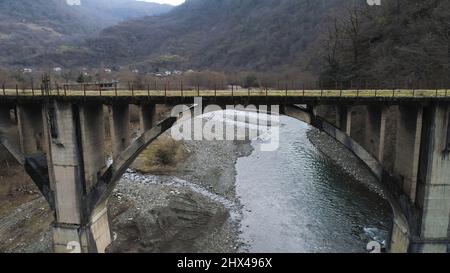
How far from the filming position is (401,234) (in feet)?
58.6

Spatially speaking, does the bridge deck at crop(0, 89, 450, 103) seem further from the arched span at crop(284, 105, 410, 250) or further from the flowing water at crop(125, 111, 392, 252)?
the flowing water at crop(125, 111, 392, 252)

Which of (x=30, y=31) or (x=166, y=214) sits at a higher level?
(x=30, y=31)

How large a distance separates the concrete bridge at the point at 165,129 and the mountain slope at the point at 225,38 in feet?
220

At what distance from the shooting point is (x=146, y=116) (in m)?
18.3

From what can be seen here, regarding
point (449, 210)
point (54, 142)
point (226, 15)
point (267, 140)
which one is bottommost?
point (267, 140)

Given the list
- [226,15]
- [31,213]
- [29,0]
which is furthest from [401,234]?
[29,0]

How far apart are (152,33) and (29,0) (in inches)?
2666

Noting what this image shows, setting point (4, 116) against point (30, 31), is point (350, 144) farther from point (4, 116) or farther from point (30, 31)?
point (30, 31)

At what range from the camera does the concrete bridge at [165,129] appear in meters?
16.2

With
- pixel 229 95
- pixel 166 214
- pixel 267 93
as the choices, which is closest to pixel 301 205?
pixel 166 214

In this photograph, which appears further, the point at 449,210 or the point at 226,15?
the point at 226,15

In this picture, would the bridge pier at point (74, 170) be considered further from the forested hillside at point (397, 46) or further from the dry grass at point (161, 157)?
the forested hillside at point (397, 46)

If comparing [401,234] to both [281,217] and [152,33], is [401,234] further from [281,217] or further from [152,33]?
[152,33]

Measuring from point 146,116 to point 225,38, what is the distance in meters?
125
